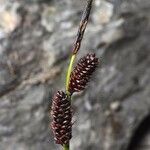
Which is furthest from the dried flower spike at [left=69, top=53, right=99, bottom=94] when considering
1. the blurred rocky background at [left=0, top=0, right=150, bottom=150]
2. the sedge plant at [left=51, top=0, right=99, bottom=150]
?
the blurred rocky background at [left=0, top=0, right=150, bottom=150]

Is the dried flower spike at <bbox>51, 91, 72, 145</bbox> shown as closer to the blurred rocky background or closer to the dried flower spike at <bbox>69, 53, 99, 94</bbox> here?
the dried flower spike at <bbox>69, 53, 99, 94</bbox>

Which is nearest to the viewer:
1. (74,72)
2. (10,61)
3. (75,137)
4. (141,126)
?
(74,72)

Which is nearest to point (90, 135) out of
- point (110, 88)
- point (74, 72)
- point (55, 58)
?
point (110, 88)

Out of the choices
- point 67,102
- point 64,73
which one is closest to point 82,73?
point 67,102

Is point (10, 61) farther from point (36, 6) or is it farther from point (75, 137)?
point (75, 137)

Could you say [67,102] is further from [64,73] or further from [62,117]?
[64,73]
